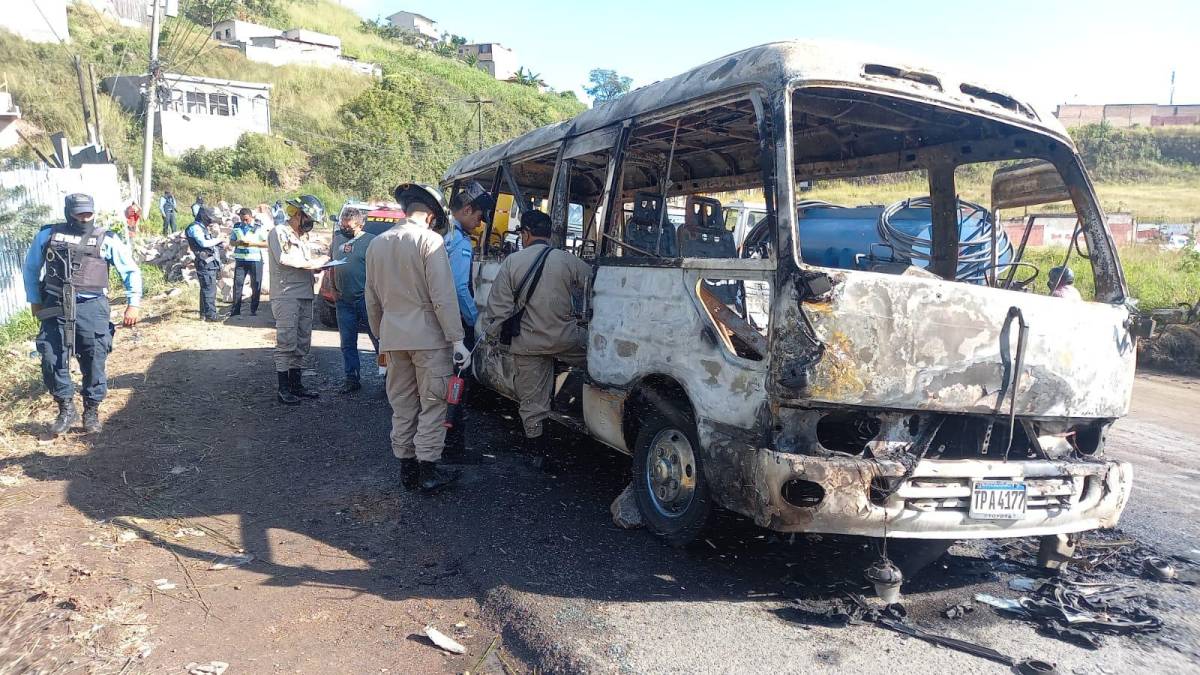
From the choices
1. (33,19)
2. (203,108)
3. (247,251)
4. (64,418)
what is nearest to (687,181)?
(64,418)

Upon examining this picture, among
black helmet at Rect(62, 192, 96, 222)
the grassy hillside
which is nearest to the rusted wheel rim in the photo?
black helmet at Rect(62, 192, 96, 222)

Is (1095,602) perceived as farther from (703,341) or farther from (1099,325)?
(703,341)

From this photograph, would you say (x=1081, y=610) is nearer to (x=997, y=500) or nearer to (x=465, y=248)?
(x=997, y=500)

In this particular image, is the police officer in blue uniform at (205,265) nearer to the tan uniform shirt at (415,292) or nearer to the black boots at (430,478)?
the tan uniform shirt at (415,292)

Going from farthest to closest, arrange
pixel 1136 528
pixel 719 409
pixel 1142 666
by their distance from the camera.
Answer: pixel 1136 528 < pixel 719 409 < pixel 1142 666

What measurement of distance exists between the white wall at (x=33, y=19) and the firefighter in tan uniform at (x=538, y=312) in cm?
4704

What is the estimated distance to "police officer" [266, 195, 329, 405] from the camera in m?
6.58

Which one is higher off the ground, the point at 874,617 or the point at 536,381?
the point at 536,381

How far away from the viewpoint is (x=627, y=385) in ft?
13.3

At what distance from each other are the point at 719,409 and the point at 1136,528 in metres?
2.91

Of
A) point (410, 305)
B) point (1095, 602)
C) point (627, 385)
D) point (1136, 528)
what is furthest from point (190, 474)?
point (1136, 528)

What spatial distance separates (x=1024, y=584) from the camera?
3.60 m

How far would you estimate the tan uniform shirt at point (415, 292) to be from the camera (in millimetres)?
4465

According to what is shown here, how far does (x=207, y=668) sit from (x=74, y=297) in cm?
383
